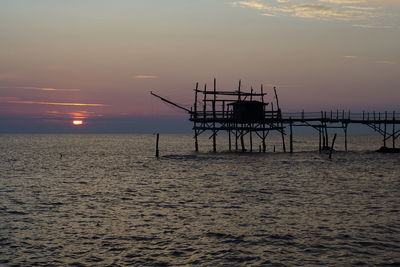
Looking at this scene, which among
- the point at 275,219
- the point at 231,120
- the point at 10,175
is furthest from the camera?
the point at 231,120

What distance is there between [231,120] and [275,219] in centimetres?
3717

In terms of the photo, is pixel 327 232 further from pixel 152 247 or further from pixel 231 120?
pixel 231 120

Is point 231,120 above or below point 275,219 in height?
above

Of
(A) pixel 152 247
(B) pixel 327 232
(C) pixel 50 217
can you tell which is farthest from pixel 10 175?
(B) pixel 327 232

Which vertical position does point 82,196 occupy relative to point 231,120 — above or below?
below

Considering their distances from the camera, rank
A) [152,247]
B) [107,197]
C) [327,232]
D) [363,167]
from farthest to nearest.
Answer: [363,167] < [107,197] < [327,232] < [152,247]

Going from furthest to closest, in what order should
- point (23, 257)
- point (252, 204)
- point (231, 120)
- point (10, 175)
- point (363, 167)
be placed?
point (231, 120) → point (363, 167) → point (10, 175) → point (252, 204) → point (23, 257)

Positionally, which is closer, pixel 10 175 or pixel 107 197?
pixel 107 197

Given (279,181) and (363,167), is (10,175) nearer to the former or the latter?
(279,181)

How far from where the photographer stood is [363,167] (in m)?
45.3

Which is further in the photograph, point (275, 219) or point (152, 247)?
point (275, 219)

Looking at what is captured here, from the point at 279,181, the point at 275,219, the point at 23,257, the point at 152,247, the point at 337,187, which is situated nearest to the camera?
the point at 23,257

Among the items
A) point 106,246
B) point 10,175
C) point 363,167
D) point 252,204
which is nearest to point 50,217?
point 106,246

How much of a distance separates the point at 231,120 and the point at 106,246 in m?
42.1
